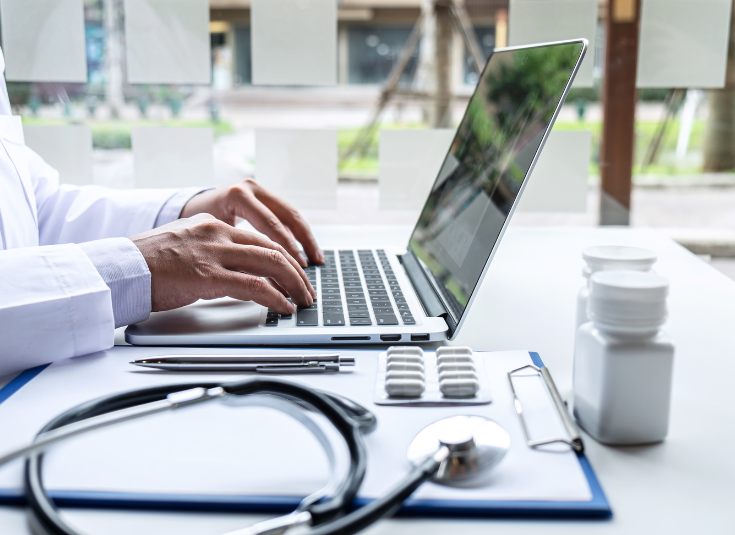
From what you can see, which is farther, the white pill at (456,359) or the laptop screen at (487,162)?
the laptop screen at (487,162)

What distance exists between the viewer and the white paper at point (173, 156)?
3.95 feet

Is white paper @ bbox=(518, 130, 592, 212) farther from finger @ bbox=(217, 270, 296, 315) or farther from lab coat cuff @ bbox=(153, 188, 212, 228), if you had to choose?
finger @ bbox=(217, 270, 296, 315)

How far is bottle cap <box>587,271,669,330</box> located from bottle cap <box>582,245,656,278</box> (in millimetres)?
76

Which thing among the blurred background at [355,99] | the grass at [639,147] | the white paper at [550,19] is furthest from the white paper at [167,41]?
the white paper at [550,19]

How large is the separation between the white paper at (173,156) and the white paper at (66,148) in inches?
3.6

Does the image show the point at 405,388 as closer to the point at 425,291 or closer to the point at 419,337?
the point at 419,337

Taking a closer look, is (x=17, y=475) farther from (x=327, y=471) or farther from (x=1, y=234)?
(x=1, y=234)

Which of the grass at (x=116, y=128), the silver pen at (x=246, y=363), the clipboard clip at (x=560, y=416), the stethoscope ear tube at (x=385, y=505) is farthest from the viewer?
the grass at (x=116, y=128)

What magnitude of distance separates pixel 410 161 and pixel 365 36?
28 centimetres

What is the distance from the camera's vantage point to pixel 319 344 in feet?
1.81

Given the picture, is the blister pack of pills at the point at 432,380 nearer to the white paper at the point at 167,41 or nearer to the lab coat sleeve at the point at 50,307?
the lab coat sleeve at the point at 50,307

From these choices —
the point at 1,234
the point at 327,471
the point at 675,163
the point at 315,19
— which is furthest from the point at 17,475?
the point at 675,163

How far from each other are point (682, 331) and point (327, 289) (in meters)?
0.34

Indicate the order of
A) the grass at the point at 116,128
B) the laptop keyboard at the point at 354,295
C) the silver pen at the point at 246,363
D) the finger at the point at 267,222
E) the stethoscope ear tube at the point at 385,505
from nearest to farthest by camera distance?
the stethoscope ear tube at the point at 385,505, the silver pen at the point at 246,363, the laptop keyboard at the point at 354,295, the finger at the point at 267,222, the grass at the point at 116,128
